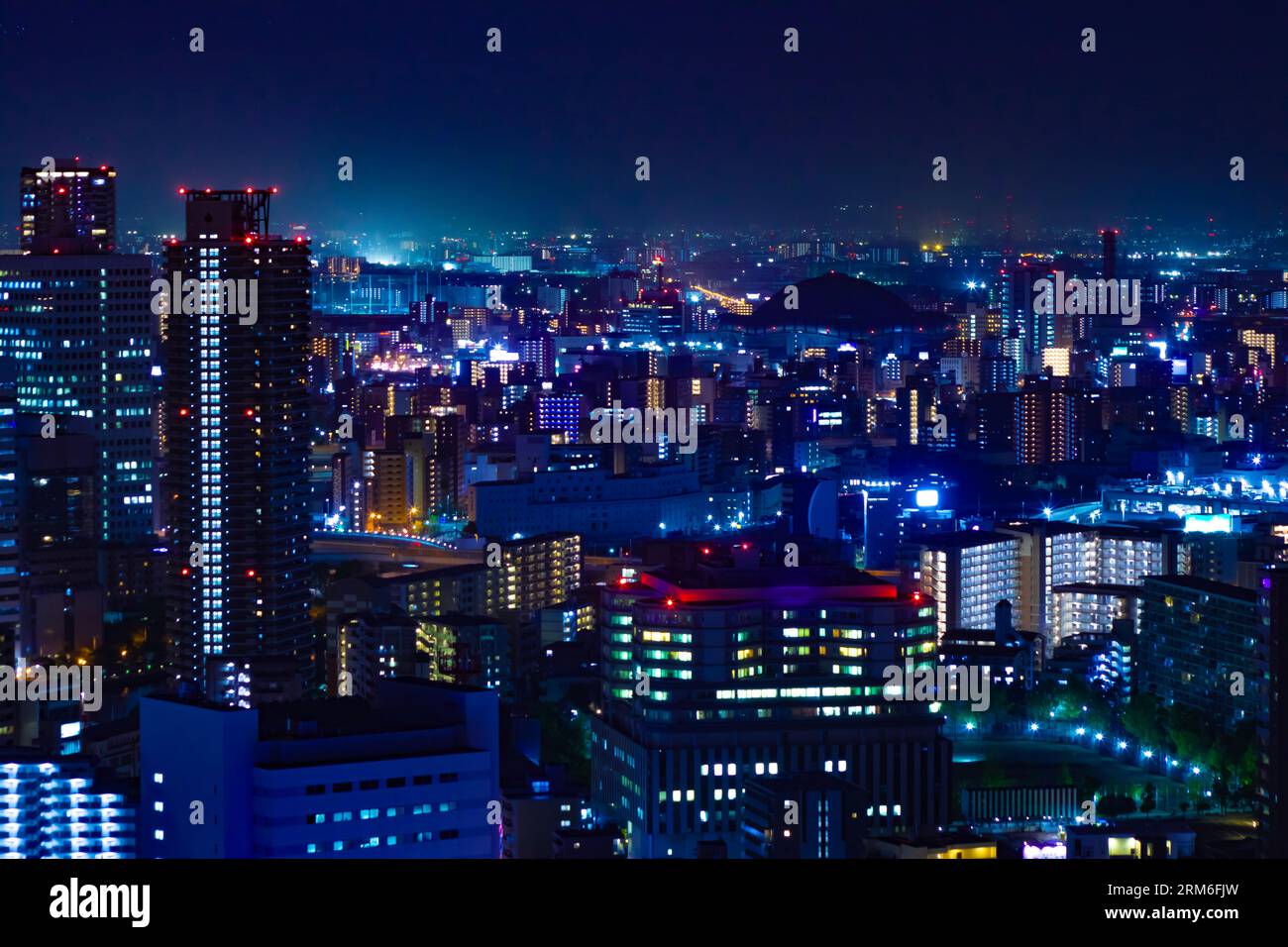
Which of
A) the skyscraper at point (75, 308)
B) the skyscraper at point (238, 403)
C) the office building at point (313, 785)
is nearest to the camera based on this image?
the office building at point (313, 785)

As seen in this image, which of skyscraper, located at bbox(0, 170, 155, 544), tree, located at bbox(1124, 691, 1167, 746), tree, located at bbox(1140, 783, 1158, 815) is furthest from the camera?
skyscraper, located at bbox(0, 170, 155, 544)

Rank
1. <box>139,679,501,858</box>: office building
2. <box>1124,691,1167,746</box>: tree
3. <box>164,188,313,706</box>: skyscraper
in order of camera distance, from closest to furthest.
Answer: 1. <box>139,679,501,858</box>: office building
2. <box>1124,691,1167,746</box>: tree
3. <box>164,188,313,706</box>: skyscraper

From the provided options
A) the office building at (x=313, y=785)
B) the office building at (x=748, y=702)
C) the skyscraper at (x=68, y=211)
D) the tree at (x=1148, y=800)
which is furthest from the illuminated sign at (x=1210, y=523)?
the office building at (x=313, y=785)

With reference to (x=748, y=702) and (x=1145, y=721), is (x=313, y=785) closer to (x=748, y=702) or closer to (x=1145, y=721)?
(x=748, y=702)

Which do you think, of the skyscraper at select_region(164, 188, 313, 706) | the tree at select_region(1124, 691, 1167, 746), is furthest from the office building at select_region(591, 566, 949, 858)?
the skyscraper at select_region(164, 188, 313, 706)

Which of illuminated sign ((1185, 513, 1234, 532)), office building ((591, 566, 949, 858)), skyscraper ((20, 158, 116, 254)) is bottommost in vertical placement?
office building ((591, 566, 949, 858))

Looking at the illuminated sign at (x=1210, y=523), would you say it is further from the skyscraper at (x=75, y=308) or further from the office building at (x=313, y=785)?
the office building at (x=313, y=785)

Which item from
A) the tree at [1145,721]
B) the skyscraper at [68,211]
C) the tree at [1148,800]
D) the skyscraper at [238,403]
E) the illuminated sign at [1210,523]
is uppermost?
Result: the skyscraper at [68,211]

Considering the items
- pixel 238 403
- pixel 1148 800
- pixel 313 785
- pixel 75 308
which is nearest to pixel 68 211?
pixel 75 308

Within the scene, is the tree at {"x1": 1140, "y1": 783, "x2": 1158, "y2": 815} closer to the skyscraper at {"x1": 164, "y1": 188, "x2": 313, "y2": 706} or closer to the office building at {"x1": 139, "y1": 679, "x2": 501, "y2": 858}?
the office building at {"x1": 139, "y1": 679, "x2": 501, "y2": 858}
